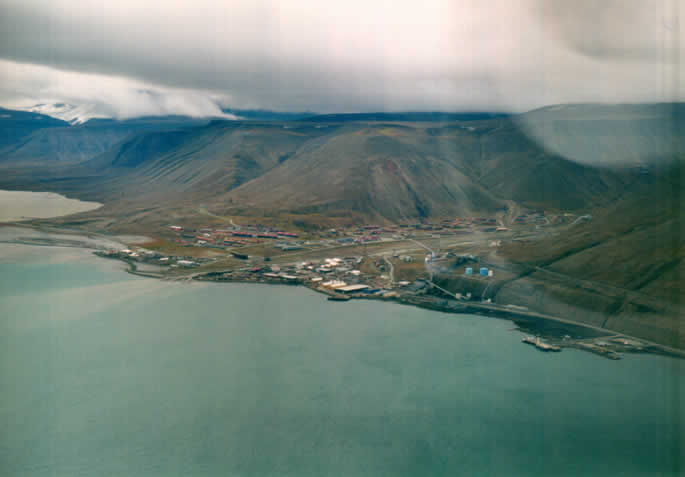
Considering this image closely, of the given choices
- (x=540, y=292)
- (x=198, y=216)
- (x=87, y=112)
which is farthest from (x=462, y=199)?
(x=87, y=112)

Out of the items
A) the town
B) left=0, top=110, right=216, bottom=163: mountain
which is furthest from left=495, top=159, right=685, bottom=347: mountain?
left=0, top=110, right=216, bottom=163: mountain

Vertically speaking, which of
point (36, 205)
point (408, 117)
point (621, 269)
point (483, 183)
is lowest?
point (621, 269)

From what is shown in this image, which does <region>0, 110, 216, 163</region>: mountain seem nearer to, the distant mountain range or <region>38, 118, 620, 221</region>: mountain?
the distant mountain range

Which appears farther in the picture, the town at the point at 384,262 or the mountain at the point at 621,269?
the town at the point at 384,262

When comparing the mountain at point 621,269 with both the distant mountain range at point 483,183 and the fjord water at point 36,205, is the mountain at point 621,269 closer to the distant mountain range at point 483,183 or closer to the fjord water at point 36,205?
the distant mountain range at point 483,183

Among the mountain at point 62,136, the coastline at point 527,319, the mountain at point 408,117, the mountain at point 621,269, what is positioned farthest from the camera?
the mountain at point 62,136

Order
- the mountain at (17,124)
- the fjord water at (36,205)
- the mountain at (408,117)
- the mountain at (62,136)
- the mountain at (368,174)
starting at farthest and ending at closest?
the mountain at (17,124)
the mountain at (62,136)
the mountain at (408,117)
the mountain at (368,174)
the fjord water at (36,205)

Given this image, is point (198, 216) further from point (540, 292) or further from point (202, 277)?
point (540, 292)

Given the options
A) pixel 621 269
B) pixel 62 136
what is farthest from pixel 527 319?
pixel 62 136

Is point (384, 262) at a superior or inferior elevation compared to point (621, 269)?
inferior

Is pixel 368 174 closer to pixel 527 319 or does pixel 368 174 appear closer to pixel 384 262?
pixel 384 262

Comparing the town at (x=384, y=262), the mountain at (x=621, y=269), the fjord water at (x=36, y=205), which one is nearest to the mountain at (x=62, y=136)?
the fjord water at (x=36, y=205)
